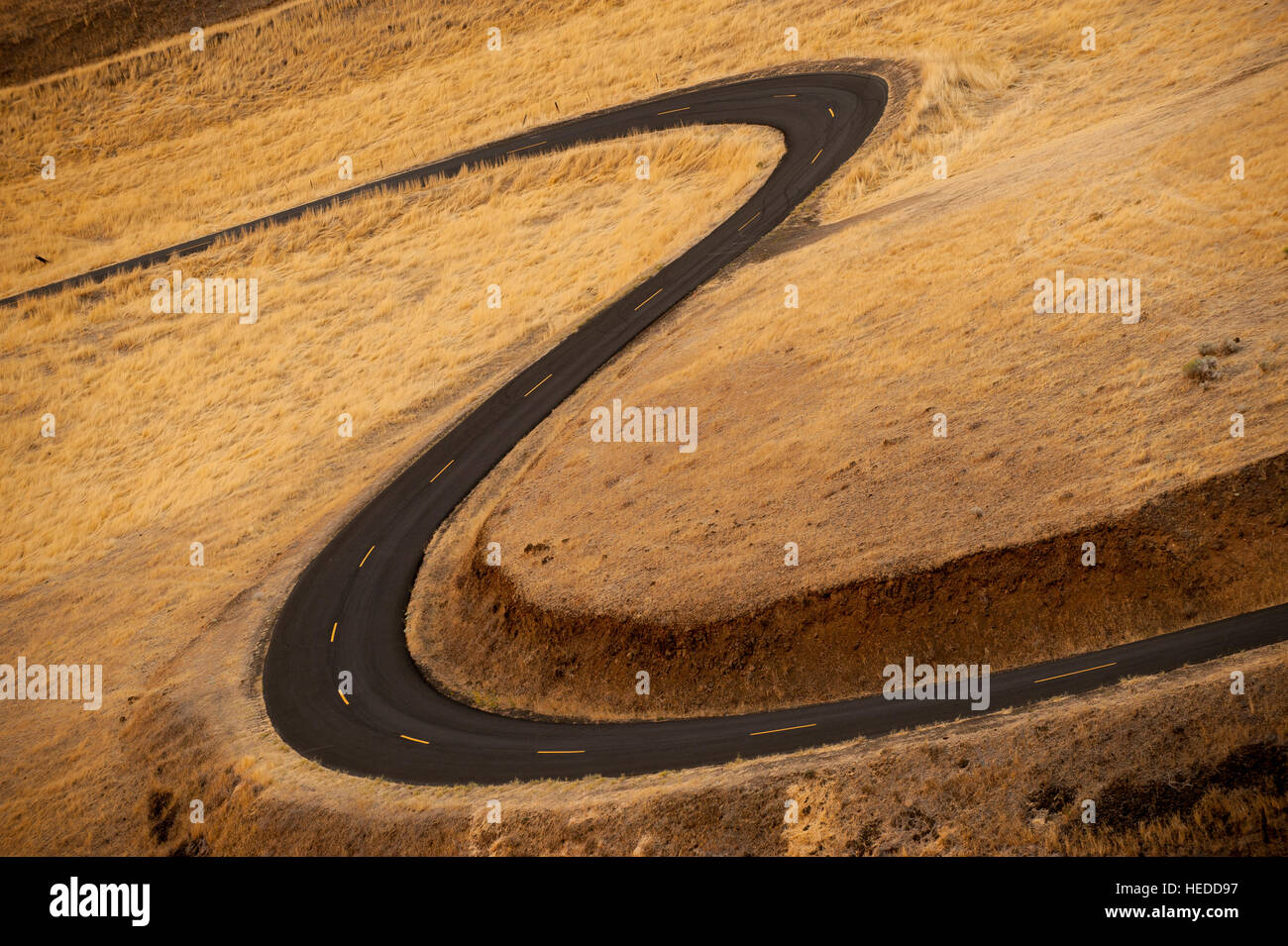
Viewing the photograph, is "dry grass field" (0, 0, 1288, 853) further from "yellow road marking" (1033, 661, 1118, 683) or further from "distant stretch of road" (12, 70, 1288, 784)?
"yellow road marking" (1033, 661, 1118, 683)

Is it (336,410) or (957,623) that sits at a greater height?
(336,410)

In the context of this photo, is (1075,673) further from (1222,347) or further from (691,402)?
(691,402)

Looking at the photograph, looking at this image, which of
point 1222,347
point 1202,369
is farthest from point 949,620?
point 1222,347

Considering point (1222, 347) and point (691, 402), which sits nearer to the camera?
point (1222, 347)

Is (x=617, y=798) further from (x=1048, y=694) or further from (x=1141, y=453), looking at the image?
(x=1141, y=453)

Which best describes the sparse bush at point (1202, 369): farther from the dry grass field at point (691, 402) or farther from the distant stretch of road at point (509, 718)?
the distant stretch of road at point (509, 718)

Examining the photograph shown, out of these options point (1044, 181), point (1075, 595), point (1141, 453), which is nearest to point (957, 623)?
point (1075, 595)
